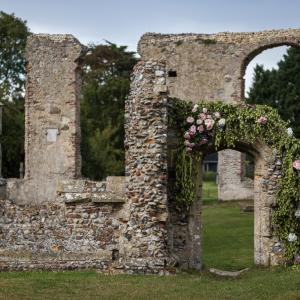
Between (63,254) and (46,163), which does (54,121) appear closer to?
(46,163)

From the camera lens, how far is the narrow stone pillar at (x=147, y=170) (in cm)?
1460

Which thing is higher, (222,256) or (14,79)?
(14,79)

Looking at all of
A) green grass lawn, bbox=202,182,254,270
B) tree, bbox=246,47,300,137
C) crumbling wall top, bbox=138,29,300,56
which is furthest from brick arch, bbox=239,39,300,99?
tree, bbox=246,47,300,137

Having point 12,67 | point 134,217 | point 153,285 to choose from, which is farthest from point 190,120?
point 12,67

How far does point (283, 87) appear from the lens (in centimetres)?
4409

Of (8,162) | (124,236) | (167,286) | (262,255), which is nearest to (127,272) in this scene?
(124,236)

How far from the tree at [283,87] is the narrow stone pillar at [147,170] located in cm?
2733

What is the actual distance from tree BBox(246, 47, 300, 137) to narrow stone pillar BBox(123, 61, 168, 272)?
89.7ft

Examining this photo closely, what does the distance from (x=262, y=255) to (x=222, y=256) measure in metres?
2.38

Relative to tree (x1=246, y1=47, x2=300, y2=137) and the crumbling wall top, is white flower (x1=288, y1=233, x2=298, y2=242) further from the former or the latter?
tree (x1=246, y1=47, x2=300, y2=137)

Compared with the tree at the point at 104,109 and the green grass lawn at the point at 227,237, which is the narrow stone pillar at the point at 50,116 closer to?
the green grass lawn at the point at 227,237

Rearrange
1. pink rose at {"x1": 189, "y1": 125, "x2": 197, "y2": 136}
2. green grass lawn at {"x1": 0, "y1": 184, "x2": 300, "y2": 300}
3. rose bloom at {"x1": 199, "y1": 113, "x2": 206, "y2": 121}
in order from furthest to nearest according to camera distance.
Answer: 1. rose bloom at {"x1": 199, "y1": 113, "x2": 206, "y2": 121}
2. pink rose at {"x1": 189, "y1": 125, "x2": 197, "y2": 136}
3. green grass lawn at {"x1": 0, "y1": 184, "x2": 300, "y2": 300}

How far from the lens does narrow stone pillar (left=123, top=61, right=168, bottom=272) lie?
1460cm

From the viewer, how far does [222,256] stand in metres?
18.0
